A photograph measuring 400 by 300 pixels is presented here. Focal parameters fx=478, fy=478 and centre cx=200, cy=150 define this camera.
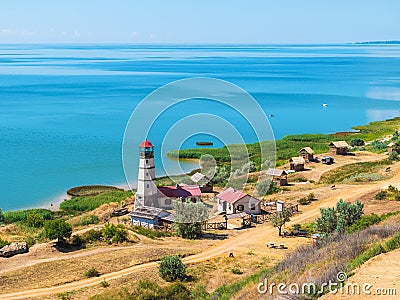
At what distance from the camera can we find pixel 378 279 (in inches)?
584

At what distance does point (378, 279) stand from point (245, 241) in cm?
1600

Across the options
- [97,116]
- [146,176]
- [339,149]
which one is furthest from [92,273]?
[97,116]

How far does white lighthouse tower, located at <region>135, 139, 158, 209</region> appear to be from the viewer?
3572 cm

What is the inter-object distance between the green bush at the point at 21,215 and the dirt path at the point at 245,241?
1900 cm

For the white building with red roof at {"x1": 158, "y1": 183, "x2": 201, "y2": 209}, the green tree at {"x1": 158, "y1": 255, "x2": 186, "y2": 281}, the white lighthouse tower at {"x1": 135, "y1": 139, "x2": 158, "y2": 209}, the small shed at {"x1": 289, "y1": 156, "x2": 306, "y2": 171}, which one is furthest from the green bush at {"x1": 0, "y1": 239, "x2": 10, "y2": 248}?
the small shed at {"x1": 289, "y1": 156, "x2": 306, "y2": 171}

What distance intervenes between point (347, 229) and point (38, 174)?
44559 millimetres

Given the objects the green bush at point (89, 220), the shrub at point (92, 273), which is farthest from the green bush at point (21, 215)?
the shrub at point (92, 273)

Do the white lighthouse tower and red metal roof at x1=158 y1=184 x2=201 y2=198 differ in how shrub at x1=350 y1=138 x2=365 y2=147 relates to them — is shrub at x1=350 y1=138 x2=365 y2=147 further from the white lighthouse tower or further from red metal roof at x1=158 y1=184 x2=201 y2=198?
the white lighthouse tower

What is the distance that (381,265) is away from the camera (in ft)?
52.6

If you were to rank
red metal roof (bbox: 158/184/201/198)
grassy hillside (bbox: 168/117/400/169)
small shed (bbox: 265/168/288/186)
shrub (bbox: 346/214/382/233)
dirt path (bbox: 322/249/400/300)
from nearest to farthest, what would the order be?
dirt path (bbox: 322/249/400/300) < shrub (bbox: 346/214/382/233) < red metal roof (bbox: 158/184/201/198) < small shed (bbox: 265/168/288/186) < grassy hillside (bbox: 168/117/400/169)

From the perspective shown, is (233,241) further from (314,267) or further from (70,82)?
(70,82)

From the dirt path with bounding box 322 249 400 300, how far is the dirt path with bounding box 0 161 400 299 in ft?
38.8

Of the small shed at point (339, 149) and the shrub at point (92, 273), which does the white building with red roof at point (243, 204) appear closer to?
the shrub at point (92, 273)

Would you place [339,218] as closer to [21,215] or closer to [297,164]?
[297,164]
